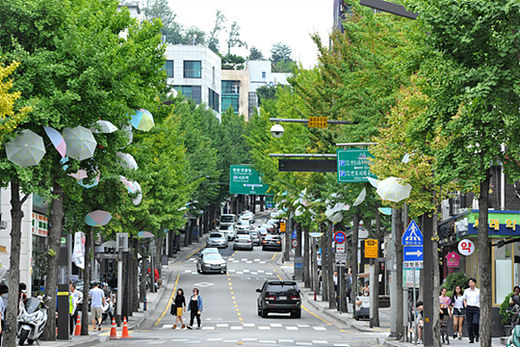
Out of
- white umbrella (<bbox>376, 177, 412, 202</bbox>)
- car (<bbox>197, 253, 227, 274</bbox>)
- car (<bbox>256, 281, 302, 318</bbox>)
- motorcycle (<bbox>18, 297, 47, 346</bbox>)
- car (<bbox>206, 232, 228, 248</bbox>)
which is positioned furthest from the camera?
car (<bbox>206, 232, 228, 248</bbox>)

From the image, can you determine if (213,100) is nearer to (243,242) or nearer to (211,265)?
(243,242)

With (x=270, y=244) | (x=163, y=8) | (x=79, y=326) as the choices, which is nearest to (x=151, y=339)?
(x=79, y=326)

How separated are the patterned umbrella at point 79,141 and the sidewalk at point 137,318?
5649 millimetres

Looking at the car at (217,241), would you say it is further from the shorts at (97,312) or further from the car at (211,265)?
the shorts at (97,312)

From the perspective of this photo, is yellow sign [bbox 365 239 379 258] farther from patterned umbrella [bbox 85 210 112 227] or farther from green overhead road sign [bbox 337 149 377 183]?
patterned umbrella [bbox 85 210 112 227]

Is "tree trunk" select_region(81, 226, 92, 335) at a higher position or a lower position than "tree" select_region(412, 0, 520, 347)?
lower

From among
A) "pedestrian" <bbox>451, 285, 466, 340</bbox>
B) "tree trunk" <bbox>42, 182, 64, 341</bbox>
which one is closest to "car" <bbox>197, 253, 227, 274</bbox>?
"pedestrian" <bbox>451, 285, 466, 340</bbox>

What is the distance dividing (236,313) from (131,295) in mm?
6331

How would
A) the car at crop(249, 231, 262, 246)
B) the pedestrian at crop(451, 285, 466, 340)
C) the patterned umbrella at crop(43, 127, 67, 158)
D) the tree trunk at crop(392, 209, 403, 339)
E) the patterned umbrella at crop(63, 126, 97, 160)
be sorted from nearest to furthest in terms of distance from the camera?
the patterned umbrella at crop(43, 127, 67, 158)
the patterned umbrella at crop(63, 126, 97, 160)
the tree trunk at crop(392, 209, 403, 339)
the pedestrian at crop(451, 285, 466, 340)
the car at crop(249, 231, 262, 246)

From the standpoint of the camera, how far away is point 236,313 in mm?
49125

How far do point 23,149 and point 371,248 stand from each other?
19.5 meters

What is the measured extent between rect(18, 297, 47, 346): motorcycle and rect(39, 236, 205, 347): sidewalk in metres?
0.53

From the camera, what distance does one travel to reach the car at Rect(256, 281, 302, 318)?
4606cm

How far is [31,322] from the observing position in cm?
2594
